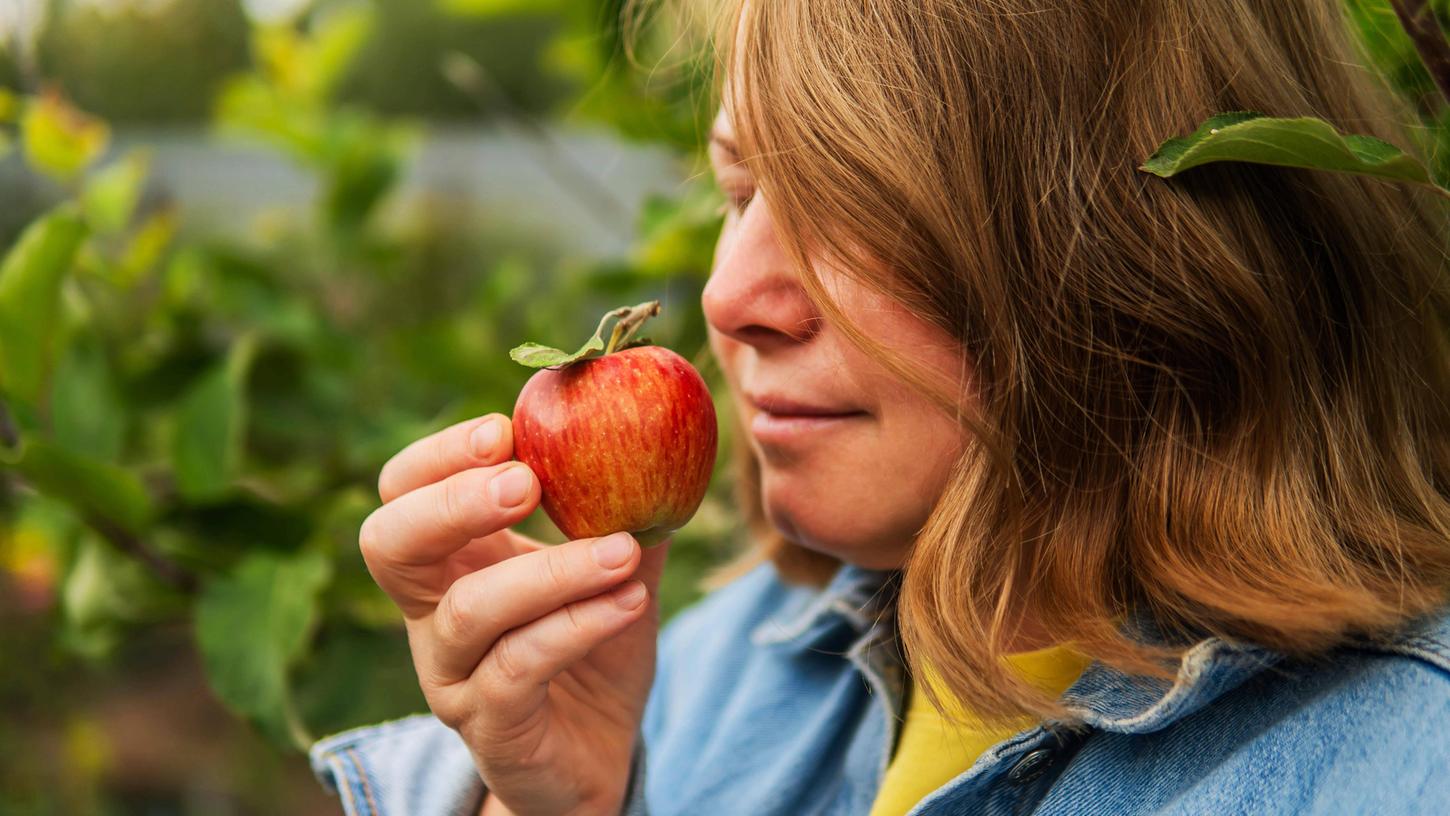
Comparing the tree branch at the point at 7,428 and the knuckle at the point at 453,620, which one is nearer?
the knuckle at the point at 453,620

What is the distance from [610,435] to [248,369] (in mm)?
1065

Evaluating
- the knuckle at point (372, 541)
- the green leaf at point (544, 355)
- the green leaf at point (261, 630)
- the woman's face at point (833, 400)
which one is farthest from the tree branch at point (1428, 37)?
the green leaf at point (261, 630)

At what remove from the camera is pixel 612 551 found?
796 millimetres

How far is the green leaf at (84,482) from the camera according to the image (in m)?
1.17

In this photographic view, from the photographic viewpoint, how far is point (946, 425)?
2.83 ft

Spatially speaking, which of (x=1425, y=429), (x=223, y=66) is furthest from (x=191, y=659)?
(x=1425, y=429)

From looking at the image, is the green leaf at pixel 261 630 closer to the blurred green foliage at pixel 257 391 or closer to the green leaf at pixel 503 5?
the blurred green foliage at pixel 257 391

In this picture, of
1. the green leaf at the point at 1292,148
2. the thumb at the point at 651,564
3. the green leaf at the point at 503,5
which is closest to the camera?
the green leaf at the point at 1292,148

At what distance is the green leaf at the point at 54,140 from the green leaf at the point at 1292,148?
1568 mm

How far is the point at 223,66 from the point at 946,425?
2981 millimetres

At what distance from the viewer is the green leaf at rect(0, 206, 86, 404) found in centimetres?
120

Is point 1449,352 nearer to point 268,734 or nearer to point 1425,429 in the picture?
point 1425,429

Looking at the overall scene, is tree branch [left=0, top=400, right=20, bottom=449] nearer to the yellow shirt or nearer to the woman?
the woman

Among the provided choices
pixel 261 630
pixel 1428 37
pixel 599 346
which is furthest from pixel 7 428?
pixel 1428 37
